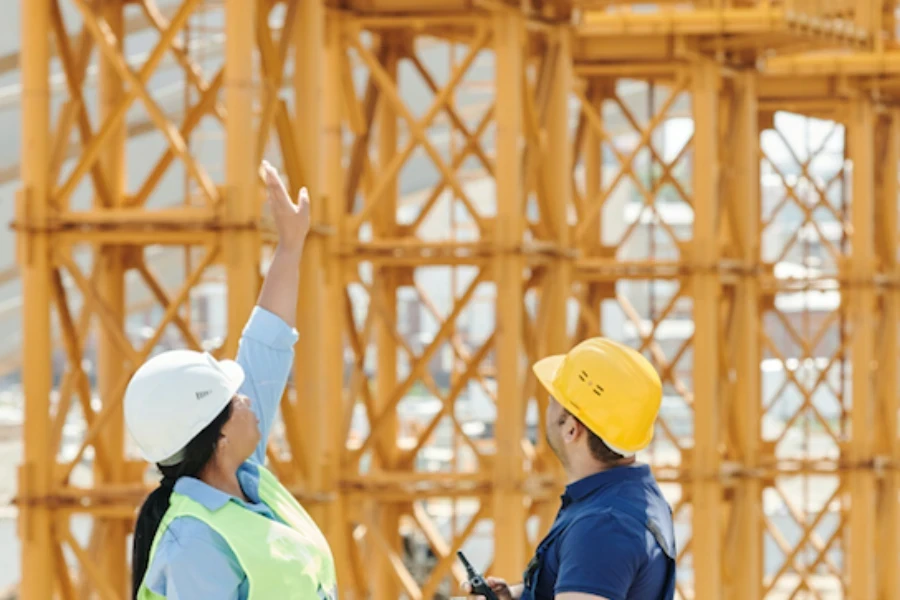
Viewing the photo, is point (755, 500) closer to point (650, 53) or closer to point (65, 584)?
point (650, 53)

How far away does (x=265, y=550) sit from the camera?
3.96 meters

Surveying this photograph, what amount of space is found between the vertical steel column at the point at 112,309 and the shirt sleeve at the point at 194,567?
7.40 metres

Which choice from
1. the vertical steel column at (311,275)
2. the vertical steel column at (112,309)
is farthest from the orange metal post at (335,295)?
the vertical steel column at (311,275)

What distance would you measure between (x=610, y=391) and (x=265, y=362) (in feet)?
2.97

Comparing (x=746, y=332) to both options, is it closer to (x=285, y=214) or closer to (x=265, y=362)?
(x=285, y=214)

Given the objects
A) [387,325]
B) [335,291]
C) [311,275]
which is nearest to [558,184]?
[387,325]

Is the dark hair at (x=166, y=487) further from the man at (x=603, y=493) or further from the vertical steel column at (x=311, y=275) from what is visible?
the vertical steel column at (x=311, y=275)

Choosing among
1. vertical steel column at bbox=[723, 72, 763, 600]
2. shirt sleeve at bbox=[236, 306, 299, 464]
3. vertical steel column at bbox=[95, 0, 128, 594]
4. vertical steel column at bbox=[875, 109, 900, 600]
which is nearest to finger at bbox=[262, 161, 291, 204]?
shirt sleeve at bbox=[236, 306, 299, 464]

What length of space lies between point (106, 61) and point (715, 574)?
34.1 feet

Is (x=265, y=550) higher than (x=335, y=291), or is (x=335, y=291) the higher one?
(x=265, y=550)

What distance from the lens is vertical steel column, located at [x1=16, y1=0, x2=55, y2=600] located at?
10.2m

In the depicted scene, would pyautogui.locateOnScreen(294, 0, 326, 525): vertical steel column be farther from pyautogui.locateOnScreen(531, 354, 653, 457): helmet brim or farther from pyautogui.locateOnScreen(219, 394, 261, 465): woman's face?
pyautogui.locateOnScreen(219, 394, 261, 465): woman's face

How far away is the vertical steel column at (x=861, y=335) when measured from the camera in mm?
23016

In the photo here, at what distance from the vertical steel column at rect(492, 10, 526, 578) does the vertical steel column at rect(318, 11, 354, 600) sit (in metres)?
1.32
